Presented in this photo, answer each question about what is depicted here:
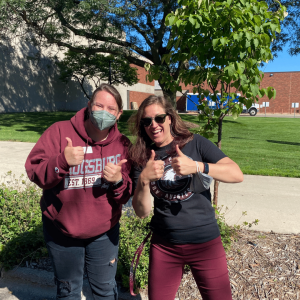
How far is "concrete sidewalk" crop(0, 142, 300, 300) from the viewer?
10.1 ft

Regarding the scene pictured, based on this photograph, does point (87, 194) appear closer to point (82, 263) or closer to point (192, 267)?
point (82, 263)

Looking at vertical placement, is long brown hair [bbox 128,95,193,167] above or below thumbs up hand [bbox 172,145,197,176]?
above

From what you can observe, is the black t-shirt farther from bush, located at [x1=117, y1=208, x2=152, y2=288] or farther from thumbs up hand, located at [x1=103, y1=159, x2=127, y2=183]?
bush, located at [x1=117, y1=208, x2=152, y2=288]

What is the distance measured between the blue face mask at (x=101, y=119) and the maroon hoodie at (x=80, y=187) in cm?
13

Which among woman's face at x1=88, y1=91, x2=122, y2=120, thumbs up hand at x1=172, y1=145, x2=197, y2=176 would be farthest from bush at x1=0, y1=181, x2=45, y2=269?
thumbs up hand at x1=172, y1=145, x2=197, y2=176

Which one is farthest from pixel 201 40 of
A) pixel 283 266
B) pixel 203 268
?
pixel 283 266

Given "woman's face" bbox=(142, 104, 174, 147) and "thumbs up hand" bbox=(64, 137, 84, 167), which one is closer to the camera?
"thumbs up hand" bbox=(64, 137, 84, 167)

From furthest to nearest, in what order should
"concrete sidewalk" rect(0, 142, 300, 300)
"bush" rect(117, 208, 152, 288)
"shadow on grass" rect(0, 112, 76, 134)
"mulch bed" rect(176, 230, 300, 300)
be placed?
"shadow on grass" rect(0, 112, 76, 134)
"concrete sidewalk" rect(0, 142, 300, 300)
"bush" rect(117, 208, 152, 288)
"mulch bed" rect(176, 230, 300, 300)

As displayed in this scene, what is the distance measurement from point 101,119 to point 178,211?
798mm

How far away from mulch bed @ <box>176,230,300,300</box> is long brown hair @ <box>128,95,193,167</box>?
157cm

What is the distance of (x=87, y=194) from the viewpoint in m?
2.03

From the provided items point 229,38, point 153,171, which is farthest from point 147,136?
point 229,38

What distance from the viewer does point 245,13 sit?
2607 mm

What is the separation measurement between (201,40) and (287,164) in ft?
22.5
